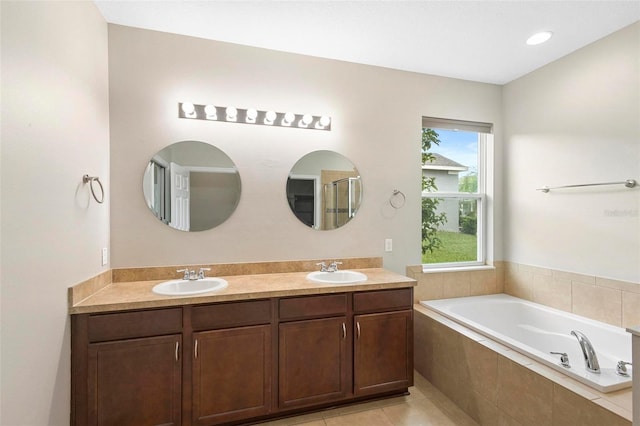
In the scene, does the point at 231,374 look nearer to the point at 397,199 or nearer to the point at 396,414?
the point at 396,414

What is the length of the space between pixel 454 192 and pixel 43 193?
323 centimetres

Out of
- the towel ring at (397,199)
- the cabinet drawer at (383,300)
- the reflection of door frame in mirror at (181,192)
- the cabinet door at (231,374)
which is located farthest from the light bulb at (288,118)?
the cabinet door at (231,374)

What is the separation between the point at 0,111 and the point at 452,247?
3.39 meters

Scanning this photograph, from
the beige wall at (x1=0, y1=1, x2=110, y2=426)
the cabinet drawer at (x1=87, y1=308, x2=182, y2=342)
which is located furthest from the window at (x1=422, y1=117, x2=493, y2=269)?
the beige wall at (x1=0, y1=1, x2=110, y2=426)

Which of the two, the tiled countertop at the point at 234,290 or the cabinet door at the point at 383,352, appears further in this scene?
the cabinet door at the point at 383,352

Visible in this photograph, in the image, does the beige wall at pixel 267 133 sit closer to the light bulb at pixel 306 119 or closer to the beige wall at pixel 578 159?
the light bulb at pixel 306 119

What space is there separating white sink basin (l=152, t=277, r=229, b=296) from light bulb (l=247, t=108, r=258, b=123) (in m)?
1.26

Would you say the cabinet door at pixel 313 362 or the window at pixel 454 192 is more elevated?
the window at pixel 454 192

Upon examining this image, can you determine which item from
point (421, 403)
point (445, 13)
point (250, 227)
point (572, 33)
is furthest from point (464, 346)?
point (572, 33)

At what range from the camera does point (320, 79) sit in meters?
2.70

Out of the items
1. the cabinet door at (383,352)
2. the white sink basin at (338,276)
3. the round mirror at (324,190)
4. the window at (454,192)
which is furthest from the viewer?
the window at (454,192)

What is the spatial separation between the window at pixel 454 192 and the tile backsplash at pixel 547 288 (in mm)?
170

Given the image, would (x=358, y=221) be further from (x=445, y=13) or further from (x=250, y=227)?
(x=445, y=13)

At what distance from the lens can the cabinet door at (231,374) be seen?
188 cm
